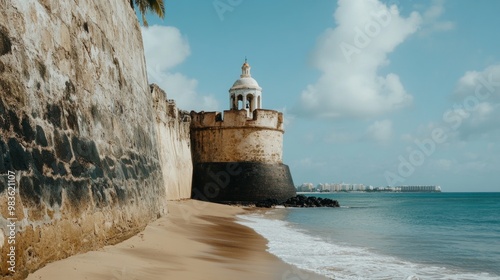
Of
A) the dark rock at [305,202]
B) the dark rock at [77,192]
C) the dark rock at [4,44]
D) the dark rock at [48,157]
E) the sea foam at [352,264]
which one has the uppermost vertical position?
the dark rock at [4,44]

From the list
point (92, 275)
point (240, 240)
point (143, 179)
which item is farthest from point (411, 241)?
point (92, 275)

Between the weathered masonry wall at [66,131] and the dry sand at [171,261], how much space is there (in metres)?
0.17

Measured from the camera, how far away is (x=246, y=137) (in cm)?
2609

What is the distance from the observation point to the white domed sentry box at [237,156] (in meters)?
26.0

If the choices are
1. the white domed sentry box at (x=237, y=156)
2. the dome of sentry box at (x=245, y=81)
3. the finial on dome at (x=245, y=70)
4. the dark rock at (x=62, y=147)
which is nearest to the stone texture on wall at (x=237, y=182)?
the white domed sentry box at (x=237, y=156)

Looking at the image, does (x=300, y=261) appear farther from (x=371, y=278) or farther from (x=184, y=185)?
(x=184, y=185)

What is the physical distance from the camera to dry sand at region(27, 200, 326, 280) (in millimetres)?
4094

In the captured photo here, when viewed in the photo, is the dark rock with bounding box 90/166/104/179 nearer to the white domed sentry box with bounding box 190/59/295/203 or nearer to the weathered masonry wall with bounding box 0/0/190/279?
the weathered masonry wall with bounding box 0/0/190/279

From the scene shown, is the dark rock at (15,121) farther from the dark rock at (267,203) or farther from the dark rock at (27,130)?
the dark rock at (267,203)

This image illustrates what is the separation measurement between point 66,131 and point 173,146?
17055 millimetres

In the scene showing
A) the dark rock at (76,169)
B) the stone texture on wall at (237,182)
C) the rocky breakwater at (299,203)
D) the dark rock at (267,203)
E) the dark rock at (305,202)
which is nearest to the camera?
the dark rock at (76,169)

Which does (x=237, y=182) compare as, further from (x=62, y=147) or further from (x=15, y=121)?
(x=15, y=121)

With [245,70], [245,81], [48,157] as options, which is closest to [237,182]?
[245,81]

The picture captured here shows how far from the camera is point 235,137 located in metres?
26.2
